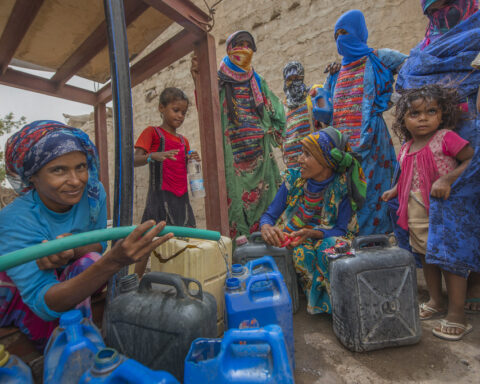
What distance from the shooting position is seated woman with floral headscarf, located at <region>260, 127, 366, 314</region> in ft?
6.00

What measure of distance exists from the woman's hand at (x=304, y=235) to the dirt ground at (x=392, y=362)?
561mm

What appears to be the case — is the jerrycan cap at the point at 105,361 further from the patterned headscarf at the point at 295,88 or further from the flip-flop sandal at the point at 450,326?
the patterned headscarf at the point at 295,88

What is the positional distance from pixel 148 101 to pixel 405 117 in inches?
251

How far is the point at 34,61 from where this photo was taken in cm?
261

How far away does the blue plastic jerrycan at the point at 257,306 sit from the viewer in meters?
1.24

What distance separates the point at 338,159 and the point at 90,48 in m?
2.35

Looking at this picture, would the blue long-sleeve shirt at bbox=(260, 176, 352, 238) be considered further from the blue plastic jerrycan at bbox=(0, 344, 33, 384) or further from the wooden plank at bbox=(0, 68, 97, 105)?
the wooden plank at bbox=(0, 68, 97, 105)

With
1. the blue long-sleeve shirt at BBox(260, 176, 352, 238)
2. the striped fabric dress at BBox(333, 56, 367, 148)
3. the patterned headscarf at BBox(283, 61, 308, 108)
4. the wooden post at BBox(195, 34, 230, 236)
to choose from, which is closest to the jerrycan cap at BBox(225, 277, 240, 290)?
the blue long-sleeve shirt at BBox(260, 176, 352, 238)

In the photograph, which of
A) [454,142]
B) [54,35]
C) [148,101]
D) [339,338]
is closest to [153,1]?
[54,35]

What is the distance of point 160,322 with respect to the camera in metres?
1.08

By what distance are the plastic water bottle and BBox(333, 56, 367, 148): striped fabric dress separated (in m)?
1.46

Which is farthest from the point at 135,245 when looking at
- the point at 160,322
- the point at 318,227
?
the point at 318,227

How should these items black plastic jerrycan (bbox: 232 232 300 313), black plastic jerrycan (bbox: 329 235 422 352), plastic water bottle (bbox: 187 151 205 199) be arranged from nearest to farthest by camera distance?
black plastic jerrycan (bbox: 329 235 422 352) → black plastic jerrycan (bbox: 232 232 300 313) → plastic water bottle (bbox: 187 151 205 199)

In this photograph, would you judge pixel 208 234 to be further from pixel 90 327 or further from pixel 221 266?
pixel 90 327
